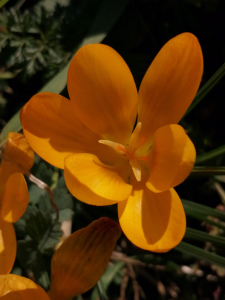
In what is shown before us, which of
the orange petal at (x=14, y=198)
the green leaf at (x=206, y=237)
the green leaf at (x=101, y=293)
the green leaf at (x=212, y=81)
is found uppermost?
the green leaf at (x=212, y=81)

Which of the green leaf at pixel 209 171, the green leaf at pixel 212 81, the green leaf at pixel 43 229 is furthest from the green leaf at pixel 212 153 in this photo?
the green leaf at pixel 43 229

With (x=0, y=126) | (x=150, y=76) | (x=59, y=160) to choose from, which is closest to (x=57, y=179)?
(x=59, y=160)

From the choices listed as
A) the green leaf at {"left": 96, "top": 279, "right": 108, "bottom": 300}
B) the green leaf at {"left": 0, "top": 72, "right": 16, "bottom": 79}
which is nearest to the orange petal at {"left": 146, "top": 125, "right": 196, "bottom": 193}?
the green leaf at {"left": 96, "top": 279, "right": 108, "bottom": 300}

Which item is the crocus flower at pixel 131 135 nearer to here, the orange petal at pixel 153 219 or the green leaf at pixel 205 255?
the orange petal at pixel 153 219

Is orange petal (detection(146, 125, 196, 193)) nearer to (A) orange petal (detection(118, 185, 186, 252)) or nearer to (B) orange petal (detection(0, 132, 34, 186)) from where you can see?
(A) orange petal (detection(118, 185, 186, 252))

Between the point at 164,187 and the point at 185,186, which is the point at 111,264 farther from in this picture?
the point at 164,187

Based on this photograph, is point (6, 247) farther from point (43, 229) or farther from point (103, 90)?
point (103, 90)

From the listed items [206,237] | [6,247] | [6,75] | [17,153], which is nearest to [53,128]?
[17,153]

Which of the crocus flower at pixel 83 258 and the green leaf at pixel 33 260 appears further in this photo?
the green leaf at pixel 33 260
